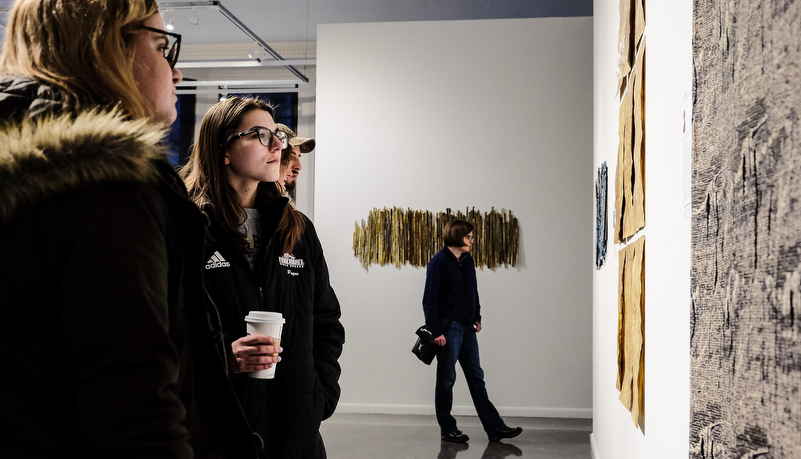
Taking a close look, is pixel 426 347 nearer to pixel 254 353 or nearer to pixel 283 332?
pixel 283 332

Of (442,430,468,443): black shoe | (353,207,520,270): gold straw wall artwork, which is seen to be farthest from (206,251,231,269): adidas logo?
(353,207,520,270): gold straw wall artwork

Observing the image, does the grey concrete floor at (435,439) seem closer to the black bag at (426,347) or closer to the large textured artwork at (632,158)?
the black bag at (426,347)

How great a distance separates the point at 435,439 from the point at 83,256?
515 cm

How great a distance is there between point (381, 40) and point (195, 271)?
638 cm

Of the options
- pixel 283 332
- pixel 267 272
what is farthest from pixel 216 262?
pixel 283 332

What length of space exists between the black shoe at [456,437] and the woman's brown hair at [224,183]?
3814mm

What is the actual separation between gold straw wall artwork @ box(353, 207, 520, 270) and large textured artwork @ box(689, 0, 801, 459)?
18.7 ft

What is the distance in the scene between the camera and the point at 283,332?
196 centimetres

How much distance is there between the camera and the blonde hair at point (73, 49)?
0.92m

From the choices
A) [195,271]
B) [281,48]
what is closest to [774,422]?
[195,271]

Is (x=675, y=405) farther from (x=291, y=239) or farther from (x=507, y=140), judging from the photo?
(x=507, y=140)

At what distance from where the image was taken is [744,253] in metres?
0.78

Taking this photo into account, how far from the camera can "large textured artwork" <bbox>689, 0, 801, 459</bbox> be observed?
64cm

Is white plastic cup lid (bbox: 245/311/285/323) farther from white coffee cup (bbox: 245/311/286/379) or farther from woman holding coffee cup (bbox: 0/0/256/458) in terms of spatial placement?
woman holding coffee cup (bbox: 0/0/256/458)
